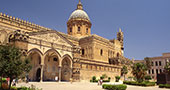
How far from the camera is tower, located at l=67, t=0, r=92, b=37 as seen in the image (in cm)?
5143

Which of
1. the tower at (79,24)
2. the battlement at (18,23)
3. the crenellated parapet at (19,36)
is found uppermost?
the tower at (79,24)

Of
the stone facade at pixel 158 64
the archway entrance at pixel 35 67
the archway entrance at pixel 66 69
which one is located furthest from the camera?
the stone facade at pixel 158 64

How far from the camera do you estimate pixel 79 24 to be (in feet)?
170

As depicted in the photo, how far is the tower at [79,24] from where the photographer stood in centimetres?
5143

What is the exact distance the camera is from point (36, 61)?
96.7 feet

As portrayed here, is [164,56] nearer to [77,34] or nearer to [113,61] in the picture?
[113,61]

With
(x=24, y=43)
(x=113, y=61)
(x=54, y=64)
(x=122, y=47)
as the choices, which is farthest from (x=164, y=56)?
(x=24, y=43)

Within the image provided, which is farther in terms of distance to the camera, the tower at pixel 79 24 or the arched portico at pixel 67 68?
the tower at pixel 79 24

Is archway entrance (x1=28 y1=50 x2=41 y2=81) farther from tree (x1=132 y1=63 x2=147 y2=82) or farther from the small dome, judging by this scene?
the small dome

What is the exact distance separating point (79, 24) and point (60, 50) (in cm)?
2378

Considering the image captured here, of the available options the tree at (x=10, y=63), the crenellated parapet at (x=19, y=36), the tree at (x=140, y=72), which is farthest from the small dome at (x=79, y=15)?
the tree at (x=10, y=63)

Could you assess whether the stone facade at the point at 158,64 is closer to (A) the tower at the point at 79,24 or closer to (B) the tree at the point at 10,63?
(A) the tower at the point at 79,24

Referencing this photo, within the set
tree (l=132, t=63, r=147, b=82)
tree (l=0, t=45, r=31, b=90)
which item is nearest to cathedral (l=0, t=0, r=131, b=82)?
tree (l=0, t=45, r=31, b=90)

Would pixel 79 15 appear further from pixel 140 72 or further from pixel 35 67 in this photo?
pixel 140 72
